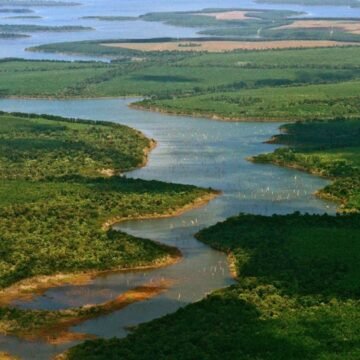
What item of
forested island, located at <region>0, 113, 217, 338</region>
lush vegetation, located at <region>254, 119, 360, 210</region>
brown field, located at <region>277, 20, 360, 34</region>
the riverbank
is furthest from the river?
the riverbank

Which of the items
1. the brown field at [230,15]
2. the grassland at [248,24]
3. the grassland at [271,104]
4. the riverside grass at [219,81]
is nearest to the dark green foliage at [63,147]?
the grassland at [271,104]

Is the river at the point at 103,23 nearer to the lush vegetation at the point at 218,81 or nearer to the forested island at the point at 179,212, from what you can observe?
the lush vegetation at the point at 218,81

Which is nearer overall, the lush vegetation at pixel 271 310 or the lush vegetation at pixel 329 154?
the lush vegetation at pixel 271 310

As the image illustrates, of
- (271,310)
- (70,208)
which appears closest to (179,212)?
(70,208)

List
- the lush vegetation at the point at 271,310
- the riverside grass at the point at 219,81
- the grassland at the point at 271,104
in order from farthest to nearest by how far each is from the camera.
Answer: the riverside grass at the point at 219,81, the grassland at the point at 271,104, the lush vegetation at the point at 271,310

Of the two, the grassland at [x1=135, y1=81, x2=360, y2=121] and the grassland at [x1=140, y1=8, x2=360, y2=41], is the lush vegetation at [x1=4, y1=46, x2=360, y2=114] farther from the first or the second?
the grassland at [x1=140, y1=8, x2=360, y2=41]

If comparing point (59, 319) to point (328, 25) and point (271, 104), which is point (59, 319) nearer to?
point (271, 104)
